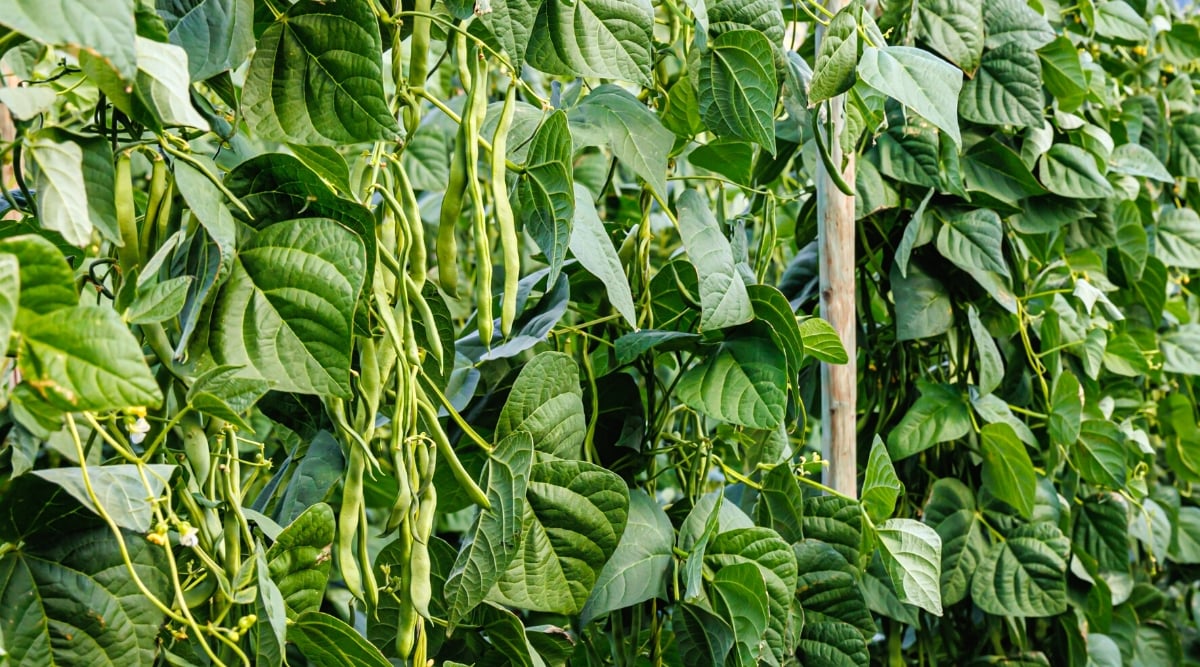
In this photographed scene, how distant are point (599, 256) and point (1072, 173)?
0.73m

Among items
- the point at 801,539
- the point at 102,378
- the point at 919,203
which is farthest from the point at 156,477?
the point at 919,203

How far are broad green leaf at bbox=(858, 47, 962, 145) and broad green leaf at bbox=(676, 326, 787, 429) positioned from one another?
7.6 inches

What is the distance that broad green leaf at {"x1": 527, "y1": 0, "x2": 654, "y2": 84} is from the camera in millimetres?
705

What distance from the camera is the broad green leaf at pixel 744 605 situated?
0.81m

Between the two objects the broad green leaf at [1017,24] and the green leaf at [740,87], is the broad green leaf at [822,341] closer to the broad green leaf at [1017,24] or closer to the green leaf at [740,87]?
the green leaf at [740,87]

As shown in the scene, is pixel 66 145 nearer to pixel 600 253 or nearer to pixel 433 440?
pixel 433 440

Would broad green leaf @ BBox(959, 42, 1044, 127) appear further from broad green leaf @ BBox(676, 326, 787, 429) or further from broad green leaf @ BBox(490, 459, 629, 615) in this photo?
broad green leaf @ BBox(490, 459, 629, 615)

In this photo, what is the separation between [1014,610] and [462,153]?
0.84m

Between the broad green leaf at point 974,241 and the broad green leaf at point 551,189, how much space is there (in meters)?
0.57

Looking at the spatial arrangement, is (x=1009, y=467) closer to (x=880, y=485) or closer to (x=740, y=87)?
(x=880, y=485)

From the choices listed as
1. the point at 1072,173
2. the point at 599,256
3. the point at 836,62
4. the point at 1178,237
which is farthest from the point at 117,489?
the point at 1178,237

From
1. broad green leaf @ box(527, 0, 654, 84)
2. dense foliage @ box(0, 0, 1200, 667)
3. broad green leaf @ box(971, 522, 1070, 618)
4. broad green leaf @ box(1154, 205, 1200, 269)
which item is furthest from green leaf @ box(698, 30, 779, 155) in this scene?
broad green leaf @ box(1154, 205, 1200, 269)

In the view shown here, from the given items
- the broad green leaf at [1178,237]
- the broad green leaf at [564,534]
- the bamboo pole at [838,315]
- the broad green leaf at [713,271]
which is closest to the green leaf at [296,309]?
the broad green leaf at [564,534]

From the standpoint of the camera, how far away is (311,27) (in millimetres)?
621
